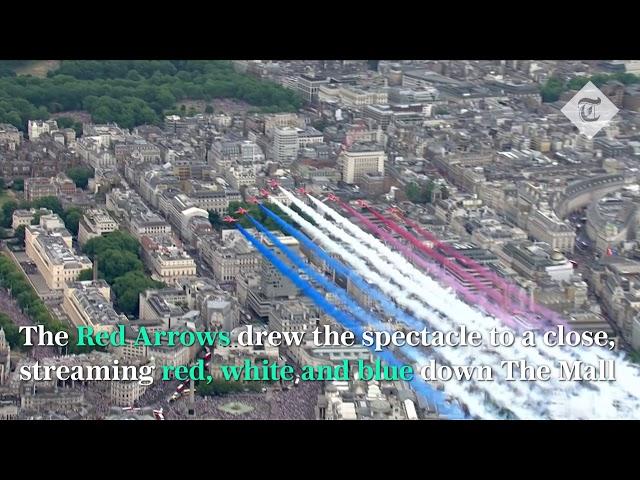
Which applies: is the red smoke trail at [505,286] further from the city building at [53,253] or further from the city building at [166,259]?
the city building at [53,253]

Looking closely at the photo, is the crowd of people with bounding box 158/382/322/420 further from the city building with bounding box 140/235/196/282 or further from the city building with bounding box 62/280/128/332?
the city building with bounding box 140/235/196/282

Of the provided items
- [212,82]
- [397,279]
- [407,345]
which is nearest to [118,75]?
[212,82]

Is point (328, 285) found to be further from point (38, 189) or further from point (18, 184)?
point (18, 184)

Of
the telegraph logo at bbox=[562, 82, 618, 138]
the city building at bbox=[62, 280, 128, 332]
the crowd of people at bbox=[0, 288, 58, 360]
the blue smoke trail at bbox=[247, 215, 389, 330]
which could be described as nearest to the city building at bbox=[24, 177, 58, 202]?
the blue smoke trail at bbox=[247, 215, 389, 330]

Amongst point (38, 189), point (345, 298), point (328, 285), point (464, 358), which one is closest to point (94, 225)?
point (38, 189)

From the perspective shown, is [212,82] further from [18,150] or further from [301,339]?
[301,339]
